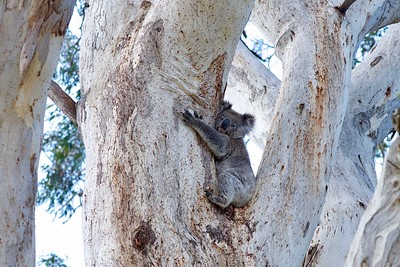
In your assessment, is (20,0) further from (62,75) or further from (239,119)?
(62,75)

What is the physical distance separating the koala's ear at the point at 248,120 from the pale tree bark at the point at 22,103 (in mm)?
2681

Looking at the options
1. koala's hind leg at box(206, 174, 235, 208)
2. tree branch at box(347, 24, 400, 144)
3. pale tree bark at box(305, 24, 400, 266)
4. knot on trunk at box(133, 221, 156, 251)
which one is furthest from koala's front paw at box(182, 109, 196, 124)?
tree branch at box(347, 24, 400, 144)

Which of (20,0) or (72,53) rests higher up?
(72,53)

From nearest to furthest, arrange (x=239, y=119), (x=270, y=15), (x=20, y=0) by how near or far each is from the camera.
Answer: (x=20, y=0) → (x=270, y=15) → (x=239, y=119)

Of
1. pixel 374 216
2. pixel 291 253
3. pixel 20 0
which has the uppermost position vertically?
pixel 20 0

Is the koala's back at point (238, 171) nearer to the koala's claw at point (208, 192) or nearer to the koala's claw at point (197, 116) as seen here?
the koala's claw at point (208, 192)

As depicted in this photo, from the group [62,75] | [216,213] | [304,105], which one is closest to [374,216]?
[216,213]

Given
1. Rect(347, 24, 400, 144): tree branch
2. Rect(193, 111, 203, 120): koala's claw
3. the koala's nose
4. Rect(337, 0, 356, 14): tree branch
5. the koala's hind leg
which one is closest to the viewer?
the koala's hind leg

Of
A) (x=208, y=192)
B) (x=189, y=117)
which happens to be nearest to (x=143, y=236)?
(x=208, y=192)

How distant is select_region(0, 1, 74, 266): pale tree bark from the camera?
2.58 m

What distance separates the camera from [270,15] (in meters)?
4.78

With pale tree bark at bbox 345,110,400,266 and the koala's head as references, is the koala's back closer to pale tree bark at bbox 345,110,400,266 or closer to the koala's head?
the koala's head

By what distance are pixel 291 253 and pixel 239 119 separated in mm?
2046

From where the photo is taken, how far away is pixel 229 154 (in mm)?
4504
